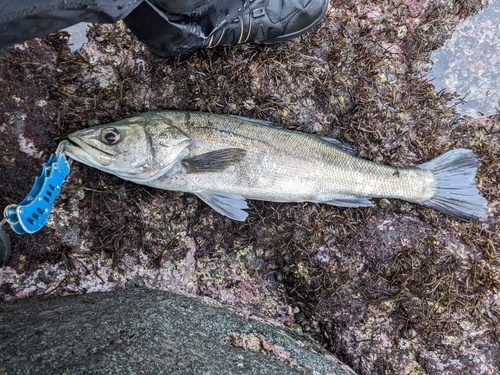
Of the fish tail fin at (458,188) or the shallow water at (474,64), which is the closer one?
the fish tail fin at (458,188)

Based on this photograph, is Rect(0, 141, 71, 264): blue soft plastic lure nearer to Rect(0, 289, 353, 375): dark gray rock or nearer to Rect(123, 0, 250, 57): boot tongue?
Rect(0, 289, 353, 375): dark gray rock

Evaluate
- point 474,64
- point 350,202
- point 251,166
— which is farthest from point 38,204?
point 474,64

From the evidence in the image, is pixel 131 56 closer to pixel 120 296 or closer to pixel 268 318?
pixel 120 296

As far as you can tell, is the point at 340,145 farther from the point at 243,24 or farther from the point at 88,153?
the point at 88,153

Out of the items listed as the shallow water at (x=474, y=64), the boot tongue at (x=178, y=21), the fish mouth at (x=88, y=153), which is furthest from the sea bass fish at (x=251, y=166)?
the shallow water at (x=474, y=64)

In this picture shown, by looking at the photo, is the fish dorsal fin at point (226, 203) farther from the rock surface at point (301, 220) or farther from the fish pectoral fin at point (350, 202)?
the fish pectoral fin at point (350, 202)
